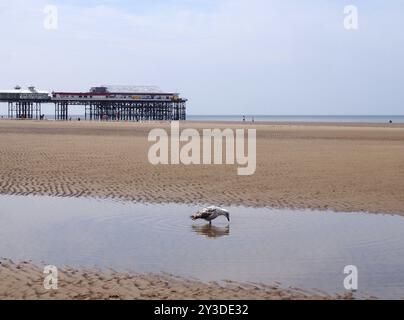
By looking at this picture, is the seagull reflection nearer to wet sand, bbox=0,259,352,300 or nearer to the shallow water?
the shallow water

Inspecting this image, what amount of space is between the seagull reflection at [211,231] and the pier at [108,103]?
4011 inches

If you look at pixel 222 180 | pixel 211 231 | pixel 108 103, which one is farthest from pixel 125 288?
pixel 108 103

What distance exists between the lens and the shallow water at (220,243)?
845 cm

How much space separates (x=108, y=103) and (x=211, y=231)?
104903mm

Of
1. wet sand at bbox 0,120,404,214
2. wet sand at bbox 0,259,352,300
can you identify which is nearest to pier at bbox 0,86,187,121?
wet sand at bbox 0,120,404,214

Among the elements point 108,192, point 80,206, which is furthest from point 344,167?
point 80,206

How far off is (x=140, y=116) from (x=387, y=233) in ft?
349

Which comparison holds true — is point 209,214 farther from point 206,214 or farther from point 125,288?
point 125,288

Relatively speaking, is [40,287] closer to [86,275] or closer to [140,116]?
[86,275]

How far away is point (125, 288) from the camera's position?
7.62 m

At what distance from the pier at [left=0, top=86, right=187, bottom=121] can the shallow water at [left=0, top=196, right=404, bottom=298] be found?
101 meters

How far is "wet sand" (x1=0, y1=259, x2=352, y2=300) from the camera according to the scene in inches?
287

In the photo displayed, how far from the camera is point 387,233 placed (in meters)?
11.2

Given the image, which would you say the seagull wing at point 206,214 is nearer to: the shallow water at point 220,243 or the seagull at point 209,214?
the seagull at point 209,214
